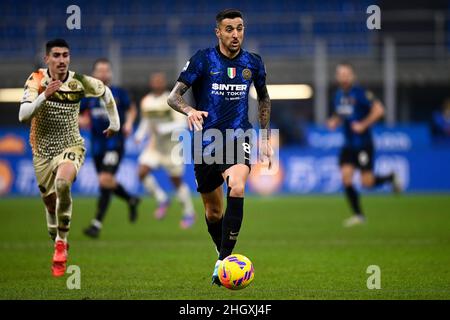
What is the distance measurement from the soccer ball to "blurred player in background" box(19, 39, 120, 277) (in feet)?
7.00

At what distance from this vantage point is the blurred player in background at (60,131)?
8859 mm

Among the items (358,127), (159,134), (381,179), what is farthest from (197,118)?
(381,179)

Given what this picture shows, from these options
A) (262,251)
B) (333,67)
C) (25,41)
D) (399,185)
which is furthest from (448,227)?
(25,41)

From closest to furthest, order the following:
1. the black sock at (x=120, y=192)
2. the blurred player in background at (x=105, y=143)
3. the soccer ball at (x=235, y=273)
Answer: the soccer ball at (x=235, y=273) → the blurred player in background at (x=105, y=143) → the black sock at (x=120, y=192)

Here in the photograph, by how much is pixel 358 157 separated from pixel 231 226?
8.50m

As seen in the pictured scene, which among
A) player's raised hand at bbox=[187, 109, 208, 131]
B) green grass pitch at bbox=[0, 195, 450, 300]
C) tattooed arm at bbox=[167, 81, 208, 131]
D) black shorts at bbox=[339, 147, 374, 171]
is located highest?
tattooed arm at bbox=[167, 81, 208, 131]

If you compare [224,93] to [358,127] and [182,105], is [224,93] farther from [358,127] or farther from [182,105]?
[358,127]

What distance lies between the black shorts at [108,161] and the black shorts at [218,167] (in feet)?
20.2

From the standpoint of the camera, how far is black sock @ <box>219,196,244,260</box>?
25.2ft

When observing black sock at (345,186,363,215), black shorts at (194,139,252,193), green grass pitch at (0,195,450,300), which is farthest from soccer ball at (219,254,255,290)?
black sock at (345,186,363,215)

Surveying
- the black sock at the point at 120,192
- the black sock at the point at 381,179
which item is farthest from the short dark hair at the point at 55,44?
the black sock at the point at 381,179

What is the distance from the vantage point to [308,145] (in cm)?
2416

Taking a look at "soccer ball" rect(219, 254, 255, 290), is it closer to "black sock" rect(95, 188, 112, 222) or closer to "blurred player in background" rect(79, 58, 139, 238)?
"black sock" rect(95, 188, 112, 222)

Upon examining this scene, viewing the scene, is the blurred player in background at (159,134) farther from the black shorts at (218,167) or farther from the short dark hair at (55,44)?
the black shorts at (218,167)
